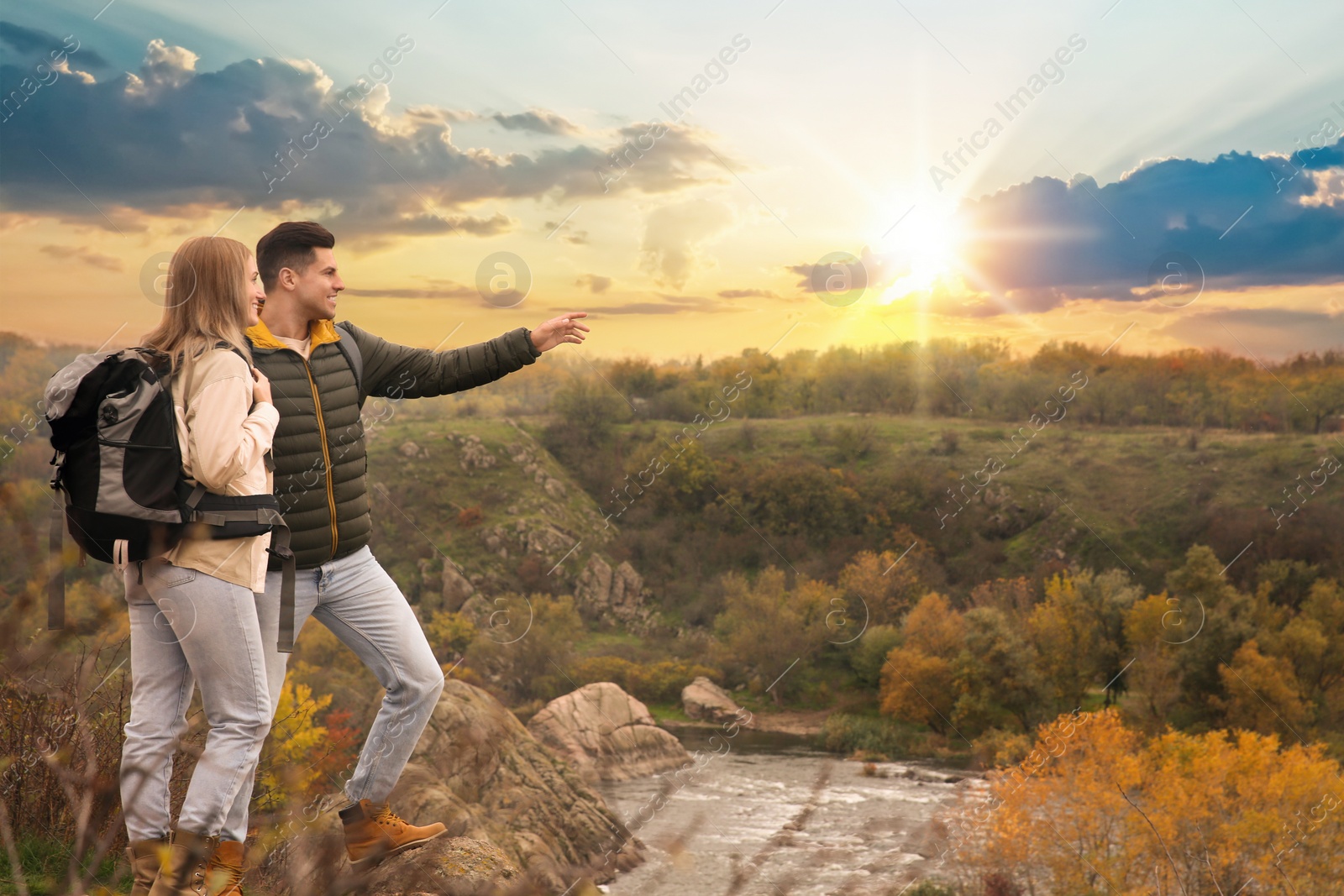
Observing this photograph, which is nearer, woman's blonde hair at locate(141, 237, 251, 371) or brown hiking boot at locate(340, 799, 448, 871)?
woman's blonde hair at locate(141, 237, 251, 371)

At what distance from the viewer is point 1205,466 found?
6625 cm

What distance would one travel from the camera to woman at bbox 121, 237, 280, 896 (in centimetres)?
250

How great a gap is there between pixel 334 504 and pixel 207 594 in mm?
711

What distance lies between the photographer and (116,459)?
94.7 inches

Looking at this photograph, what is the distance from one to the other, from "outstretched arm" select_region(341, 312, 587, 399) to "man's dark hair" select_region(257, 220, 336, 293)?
0.33 m

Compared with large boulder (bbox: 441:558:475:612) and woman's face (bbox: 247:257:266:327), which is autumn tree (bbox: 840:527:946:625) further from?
woman's face (bbox: 247:257:266:327)

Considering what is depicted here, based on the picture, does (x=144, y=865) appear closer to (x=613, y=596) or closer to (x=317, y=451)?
(x=317, y=451)

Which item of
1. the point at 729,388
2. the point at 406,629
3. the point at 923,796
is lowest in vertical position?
the point at 923,796

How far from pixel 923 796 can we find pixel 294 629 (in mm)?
35014

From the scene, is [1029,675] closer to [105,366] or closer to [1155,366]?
[105,366]

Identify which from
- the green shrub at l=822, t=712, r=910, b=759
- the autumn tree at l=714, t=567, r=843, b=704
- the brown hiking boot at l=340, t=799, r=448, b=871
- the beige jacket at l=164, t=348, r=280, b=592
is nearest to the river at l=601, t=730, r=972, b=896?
the green shrub at l=822, t=712, r=910, b=759

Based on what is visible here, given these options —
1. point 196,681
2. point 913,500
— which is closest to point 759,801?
point 196,681

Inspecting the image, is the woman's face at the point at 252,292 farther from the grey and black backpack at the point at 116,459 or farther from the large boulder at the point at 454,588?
the large boulder at the point at 454,588

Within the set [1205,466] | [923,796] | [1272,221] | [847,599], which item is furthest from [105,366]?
[1272,221]
